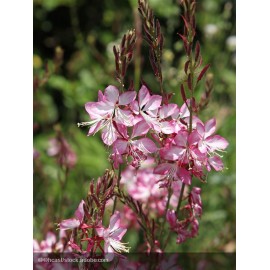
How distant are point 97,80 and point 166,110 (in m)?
1.37

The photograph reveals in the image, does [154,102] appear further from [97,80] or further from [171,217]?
[97,80]

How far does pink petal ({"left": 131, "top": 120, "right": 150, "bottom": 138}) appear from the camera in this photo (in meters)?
1.04

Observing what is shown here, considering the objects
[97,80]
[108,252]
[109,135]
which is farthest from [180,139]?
[97,80]

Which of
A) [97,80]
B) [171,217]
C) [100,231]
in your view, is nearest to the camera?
[100,231]

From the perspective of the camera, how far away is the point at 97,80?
2.41 metres

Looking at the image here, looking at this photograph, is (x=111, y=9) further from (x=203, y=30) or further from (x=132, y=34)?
(x=132, y=34)

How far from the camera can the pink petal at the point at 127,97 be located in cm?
103

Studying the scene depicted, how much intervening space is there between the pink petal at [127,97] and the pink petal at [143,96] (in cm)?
2

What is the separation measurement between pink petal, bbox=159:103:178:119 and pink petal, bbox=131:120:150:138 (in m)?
0.04

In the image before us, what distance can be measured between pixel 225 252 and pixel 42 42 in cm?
102

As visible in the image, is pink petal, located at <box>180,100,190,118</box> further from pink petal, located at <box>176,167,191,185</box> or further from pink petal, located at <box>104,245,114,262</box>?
pink petal, located at <box>104,245,114,262</box>

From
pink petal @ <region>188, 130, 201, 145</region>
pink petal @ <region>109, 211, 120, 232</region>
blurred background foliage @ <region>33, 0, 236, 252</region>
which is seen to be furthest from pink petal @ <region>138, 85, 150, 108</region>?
blurred background foliage @ <region>33, 0, 236, 252</region>
